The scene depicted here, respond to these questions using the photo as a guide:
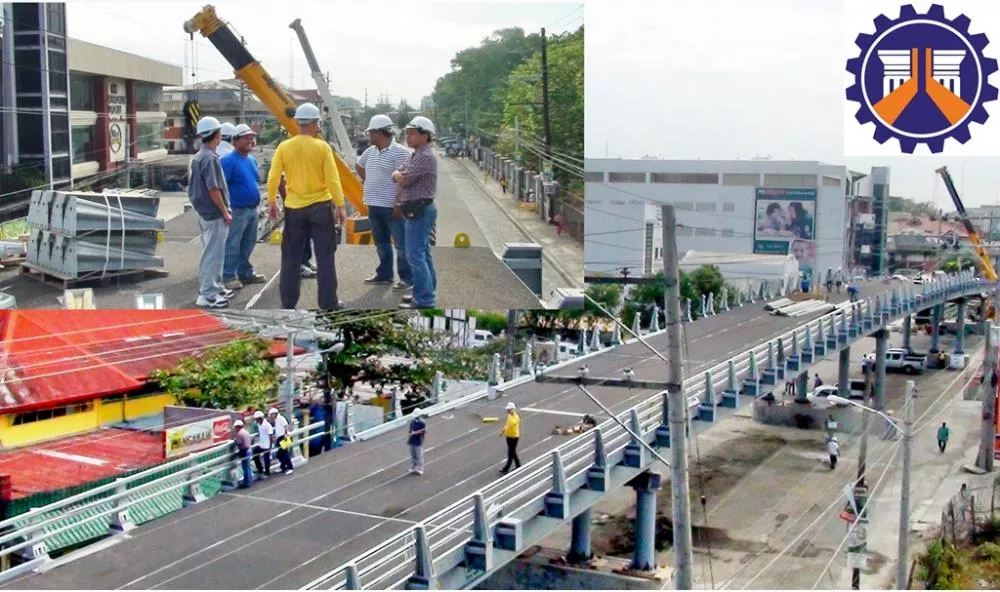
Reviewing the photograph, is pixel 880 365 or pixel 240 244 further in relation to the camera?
pixel 880 365

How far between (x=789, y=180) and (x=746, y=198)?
1.02 meters

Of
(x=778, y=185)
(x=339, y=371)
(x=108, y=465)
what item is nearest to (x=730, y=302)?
(x=778, y=185)

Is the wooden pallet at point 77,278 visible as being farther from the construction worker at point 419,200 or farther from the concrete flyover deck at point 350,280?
the construction worker at point 419,200

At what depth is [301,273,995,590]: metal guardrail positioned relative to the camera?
Result: 29.4ft

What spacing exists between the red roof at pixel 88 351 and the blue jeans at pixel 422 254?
535 cm

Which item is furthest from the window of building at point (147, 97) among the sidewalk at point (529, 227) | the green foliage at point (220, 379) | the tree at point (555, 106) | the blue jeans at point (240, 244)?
the green foliage at point (220, 379)

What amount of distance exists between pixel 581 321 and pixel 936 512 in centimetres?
1171

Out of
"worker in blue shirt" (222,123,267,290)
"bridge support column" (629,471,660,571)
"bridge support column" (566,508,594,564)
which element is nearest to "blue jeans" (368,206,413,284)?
"worker in blue shirt" (222,123,267,290)

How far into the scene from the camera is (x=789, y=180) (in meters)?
27.4

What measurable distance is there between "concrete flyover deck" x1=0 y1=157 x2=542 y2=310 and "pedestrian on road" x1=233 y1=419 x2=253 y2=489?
3.67 meters

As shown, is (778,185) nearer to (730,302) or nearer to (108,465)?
(730,302)

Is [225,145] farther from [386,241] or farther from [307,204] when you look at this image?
[386,241]

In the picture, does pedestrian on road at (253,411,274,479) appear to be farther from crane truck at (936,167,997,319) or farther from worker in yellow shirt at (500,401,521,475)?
crane truck at (936,167,997,319)

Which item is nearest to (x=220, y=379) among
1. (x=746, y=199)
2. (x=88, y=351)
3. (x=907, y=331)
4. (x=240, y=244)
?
(x=88, y=351)
